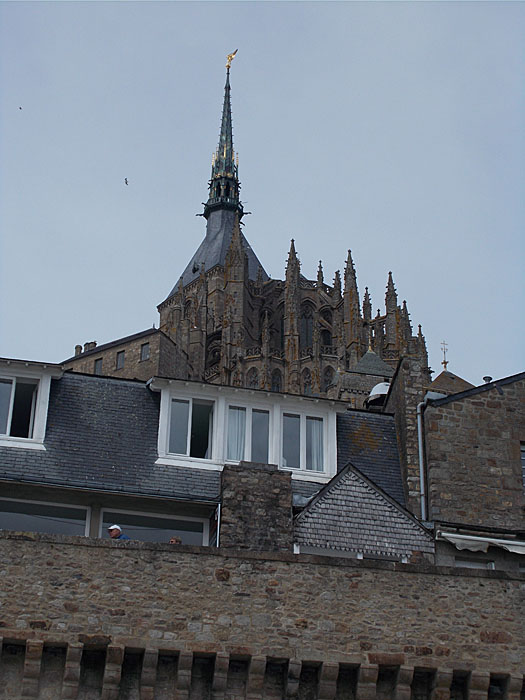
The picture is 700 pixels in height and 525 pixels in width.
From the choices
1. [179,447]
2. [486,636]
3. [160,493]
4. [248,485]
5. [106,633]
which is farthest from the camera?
[179,447]

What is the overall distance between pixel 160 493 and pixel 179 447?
197 cm

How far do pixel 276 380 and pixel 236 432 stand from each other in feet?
300

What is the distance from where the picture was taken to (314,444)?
96.1 feet

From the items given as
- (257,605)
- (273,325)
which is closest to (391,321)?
(273,325)

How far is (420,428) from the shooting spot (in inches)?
1155

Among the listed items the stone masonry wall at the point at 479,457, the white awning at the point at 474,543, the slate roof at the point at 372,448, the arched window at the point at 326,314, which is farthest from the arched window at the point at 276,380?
the white awning at the point at 474,543

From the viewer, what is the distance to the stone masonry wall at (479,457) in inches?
1102

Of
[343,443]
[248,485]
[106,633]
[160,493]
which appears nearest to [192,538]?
[160,493]

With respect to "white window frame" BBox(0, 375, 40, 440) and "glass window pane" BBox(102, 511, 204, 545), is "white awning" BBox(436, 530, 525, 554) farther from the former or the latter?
"white window frame" BBox(0, 375, 40, 440)

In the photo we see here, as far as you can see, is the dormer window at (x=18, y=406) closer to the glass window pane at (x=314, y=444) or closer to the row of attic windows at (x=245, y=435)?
the row of attic windows at (x=245, y=435)

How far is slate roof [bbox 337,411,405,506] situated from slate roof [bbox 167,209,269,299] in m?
109

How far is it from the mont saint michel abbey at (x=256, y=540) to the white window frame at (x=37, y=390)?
0.05m

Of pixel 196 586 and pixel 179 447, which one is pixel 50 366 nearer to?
pixel 179 447

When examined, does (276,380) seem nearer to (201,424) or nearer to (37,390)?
(201,424)
